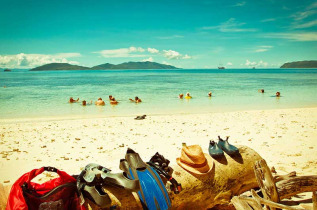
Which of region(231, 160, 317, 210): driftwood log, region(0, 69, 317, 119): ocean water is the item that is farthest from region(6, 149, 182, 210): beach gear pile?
region(0, 69, 317, 119): ocean water

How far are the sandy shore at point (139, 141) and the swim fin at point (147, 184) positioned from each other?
3557 mm

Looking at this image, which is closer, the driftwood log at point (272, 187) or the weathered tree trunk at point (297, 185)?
the driftwood log at point (272, 187)

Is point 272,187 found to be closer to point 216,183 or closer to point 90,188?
point 216,183

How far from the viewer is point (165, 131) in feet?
38.2

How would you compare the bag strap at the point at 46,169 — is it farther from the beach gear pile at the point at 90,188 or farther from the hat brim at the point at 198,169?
the hat brim at the point at 198,169

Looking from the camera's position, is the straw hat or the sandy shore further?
the sandy shore

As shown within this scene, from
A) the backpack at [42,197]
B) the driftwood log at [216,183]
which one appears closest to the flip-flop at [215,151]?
the driftwood log at [216,183]

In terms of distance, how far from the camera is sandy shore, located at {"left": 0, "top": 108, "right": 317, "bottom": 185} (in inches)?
289

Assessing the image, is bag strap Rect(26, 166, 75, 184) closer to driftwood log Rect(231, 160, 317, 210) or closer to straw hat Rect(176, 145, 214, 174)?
straw hat Rect(176, 145, 214, 174)

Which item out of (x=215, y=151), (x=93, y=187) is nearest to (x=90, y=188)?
(x=93, y=187)

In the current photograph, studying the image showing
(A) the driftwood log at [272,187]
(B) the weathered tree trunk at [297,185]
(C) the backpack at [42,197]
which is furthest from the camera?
(B) the weathered tree trunk at [297,185]

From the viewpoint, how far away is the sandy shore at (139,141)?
24.1 feet

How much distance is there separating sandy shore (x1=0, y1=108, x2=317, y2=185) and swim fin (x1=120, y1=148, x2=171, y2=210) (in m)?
3.56

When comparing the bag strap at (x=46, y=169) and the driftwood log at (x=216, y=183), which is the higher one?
the bag strap at (x=46, y=169)
